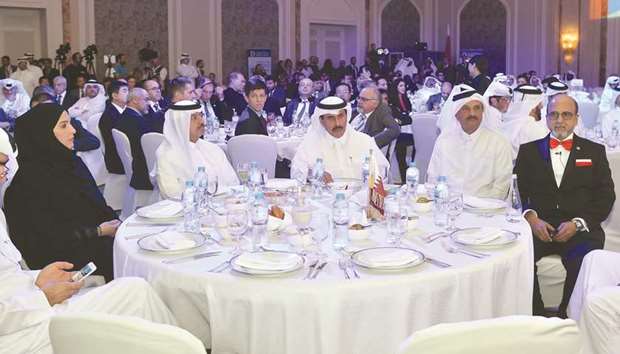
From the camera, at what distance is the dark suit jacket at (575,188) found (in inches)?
156

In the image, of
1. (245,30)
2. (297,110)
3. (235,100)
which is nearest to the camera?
(297,110)

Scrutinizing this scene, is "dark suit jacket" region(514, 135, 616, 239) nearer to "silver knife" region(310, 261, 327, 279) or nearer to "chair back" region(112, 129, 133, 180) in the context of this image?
"silver knife" region(310, 261, 327, 279)

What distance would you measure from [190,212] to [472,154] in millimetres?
2159

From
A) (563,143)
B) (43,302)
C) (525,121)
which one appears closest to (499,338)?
(43,302)

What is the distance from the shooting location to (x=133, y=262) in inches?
110

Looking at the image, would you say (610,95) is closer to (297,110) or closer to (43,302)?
(297,110)

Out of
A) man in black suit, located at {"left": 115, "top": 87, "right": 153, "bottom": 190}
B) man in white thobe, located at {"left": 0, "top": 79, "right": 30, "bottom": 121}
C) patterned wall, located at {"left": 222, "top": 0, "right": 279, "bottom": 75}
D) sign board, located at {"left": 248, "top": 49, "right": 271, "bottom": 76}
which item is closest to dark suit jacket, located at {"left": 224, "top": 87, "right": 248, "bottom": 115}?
man in white thobe, located at {"left": 0, "top": 79, "right": 30, "bottom": 121}

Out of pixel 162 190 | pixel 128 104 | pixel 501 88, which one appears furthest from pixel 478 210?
pixel 128 104

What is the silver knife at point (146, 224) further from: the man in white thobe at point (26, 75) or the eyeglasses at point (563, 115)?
the man in white thobe at point (26, 75)

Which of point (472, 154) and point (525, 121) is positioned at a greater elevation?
point (525, 121)

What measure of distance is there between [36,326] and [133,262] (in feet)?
1.39

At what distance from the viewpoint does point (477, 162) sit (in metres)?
4.66

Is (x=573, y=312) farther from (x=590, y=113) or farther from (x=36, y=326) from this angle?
(x=590, y=113)

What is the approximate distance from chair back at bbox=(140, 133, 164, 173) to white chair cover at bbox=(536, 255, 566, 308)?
9.99 ft
